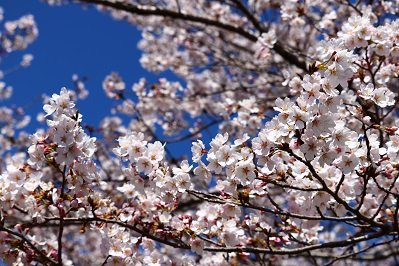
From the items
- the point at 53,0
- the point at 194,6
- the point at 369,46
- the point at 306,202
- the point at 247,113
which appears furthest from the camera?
the point at 194,6

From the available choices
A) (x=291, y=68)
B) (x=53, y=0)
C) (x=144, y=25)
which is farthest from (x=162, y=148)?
(x=144, y=25)

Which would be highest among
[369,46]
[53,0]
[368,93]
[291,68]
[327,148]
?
[53,0]

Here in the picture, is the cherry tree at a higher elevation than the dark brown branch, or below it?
below

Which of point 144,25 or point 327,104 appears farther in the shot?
point 144,25

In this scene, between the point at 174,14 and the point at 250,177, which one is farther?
the point at 174,14

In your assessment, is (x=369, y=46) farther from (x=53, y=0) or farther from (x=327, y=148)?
(x=53, y=0)

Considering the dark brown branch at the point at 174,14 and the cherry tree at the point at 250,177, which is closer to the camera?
the cherry tree at the point at 250,177

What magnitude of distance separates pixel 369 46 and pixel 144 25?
673 cm

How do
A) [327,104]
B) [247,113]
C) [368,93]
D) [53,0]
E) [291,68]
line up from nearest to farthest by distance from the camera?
[327,104] < [368,93] < [247,113] < [291,68] < [53,0]

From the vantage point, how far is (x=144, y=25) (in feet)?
32.7

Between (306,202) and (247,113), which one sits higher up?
(247,113)

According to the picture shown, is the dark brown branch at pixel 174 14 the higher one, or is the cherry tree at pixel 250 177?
the dark brown branch at pixel 174 14

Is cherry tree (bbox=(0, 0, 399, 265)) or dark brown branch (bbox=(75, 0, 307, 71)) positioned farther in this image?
dark brown branch (bbox=(75, 0, 307, 71))

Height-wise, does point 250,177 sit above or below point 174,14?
below
